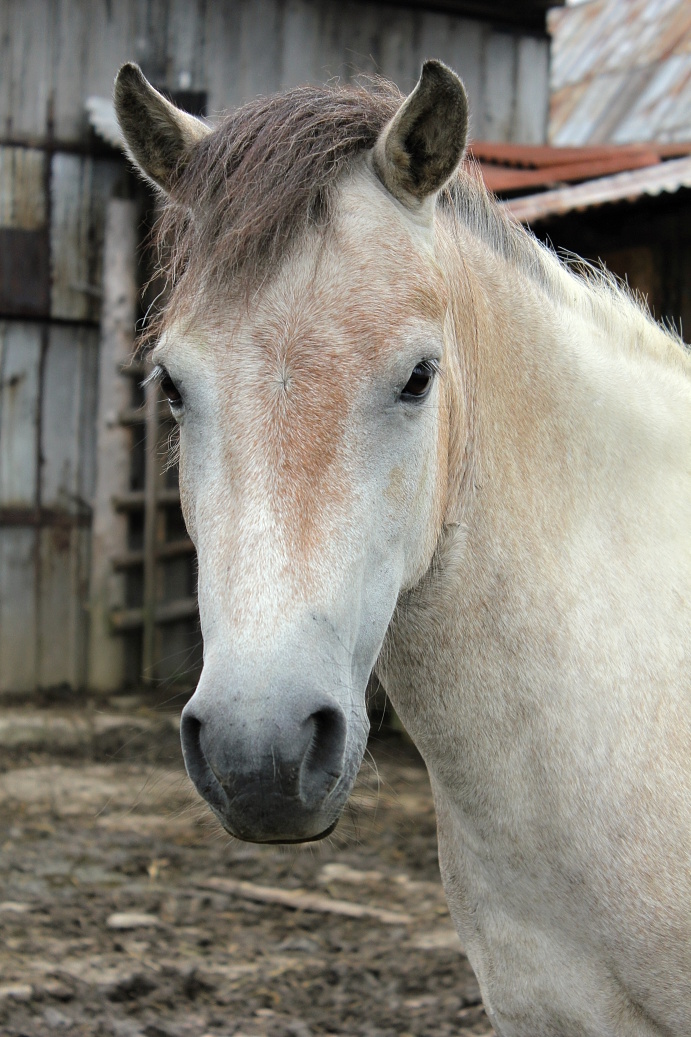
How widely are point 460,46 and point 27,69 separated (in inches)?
142

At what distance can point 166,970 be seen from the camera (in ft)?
12.2

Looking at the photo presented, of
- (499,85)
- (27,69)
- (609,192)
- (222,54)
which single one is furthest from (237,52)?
(609,192)

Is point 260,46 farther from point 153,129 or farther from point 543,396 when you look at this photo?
point 543,396

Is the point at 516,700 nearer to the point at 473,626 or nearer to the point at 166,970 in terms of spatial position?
the point at 473,626

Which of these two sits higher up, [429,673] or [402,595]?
[402,595]

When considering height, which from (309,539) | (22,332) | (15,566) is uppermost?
(22,332)

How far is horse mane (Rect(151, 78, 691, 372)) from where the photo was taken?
5.82 ft

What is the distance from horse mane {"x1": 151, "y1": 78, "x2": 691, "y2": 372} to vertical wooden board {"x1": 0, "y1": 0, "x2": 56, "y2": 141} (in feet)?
19.9

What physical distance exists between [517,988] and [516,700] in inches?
Result: 24.9

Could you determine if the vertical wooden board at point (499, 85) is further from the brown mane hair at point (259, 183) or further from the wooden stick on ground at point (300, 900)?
the brown mane hair at point (259, 183)

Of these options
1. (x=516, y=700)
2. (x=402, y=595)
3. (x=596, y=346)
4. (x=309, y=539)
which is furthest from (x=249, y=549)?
(x=596, y=346)

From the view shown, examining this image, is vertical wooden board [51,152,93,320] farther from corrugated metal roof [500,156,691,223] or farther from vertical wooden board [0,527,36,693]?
corrugated metal roof [500,156,691,223]

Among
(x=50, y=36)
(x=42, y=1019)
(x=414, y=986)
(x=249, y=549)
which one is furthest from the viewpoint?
(x=50, y=36)

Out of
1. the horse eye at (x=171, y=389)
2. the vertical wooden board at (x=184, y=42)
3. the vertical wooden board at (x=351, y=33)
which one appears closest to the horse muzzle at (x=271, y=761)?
the horse eye at (x=171, y=389)
